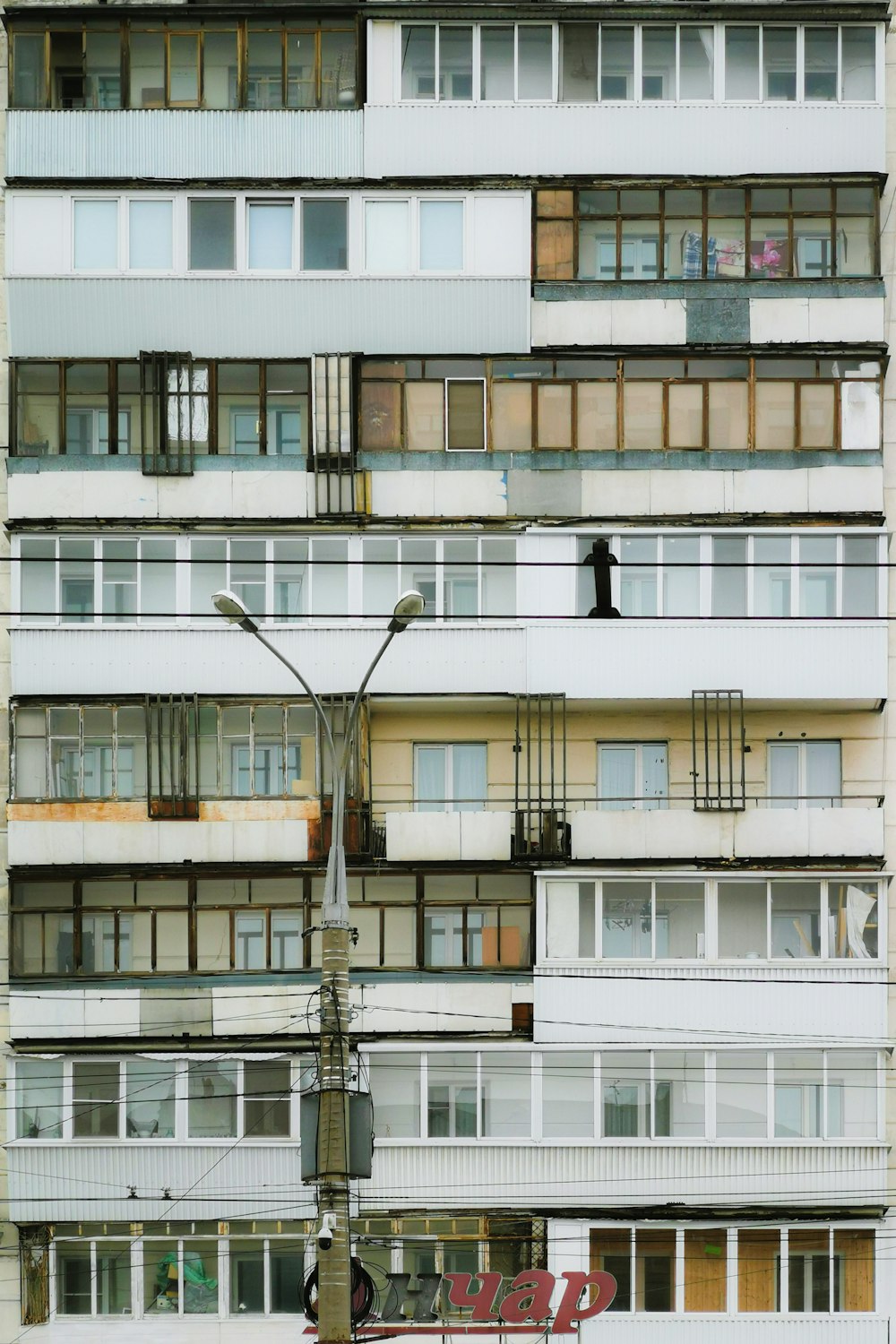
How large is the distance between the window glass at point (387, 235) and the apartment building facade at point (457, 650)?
0.30 ft

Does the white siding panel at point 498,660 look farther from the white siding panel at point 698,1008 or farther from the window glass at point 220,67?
the window glass at point 220,67

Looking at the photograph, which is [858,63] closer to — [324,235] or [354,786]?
[324,235]

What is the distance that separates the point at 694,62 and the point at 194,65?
29.5 ft

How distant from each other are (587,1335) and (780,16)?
23026 millimetres

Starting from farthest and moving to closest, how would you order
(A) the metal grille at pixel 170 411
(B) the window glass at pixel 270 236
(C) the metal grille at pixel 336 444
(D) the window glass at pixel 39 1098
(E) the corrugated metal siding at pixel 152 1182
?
(B) the window glass at pixel 270 236, (A) the metal grille at pixel 170 411, (C) the metal grille at pixel 336 444, (D) the window glass at pixel 39 1098, (E) the corrugated metal siding at pixel 152 1182

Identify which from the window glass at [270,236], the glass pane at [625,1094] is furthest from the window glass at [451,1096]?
the window glass at [270,236]

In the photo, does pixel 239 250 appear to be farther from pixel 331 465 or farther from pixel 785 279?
pixel 785 279

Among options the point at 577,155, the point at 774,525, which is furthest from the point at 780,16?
the point at 774,525

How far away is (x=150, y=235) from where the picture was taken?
3572 cm

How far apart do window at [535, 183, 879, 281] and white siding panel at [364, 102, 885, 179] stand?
45 cm

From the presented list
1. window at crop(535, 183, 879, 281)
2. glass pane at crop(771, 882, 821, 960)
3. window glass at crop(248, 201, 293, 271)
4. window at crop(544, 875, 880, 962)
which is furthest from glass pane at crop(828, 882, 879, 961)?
window glass at crop(248, 201, 293, 271)

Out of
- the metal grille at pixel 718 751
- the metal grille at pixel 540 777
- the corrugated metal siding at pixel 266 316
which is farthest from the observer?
the corrugated metal siding at pixel 266 316

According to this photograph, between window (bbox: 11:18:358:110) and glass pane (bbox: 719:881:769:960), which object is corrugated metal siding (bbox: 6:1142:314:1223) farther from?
window (bbox: 11:18:358:110)

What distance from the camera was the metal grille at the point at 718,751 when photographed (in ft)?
→ 113
